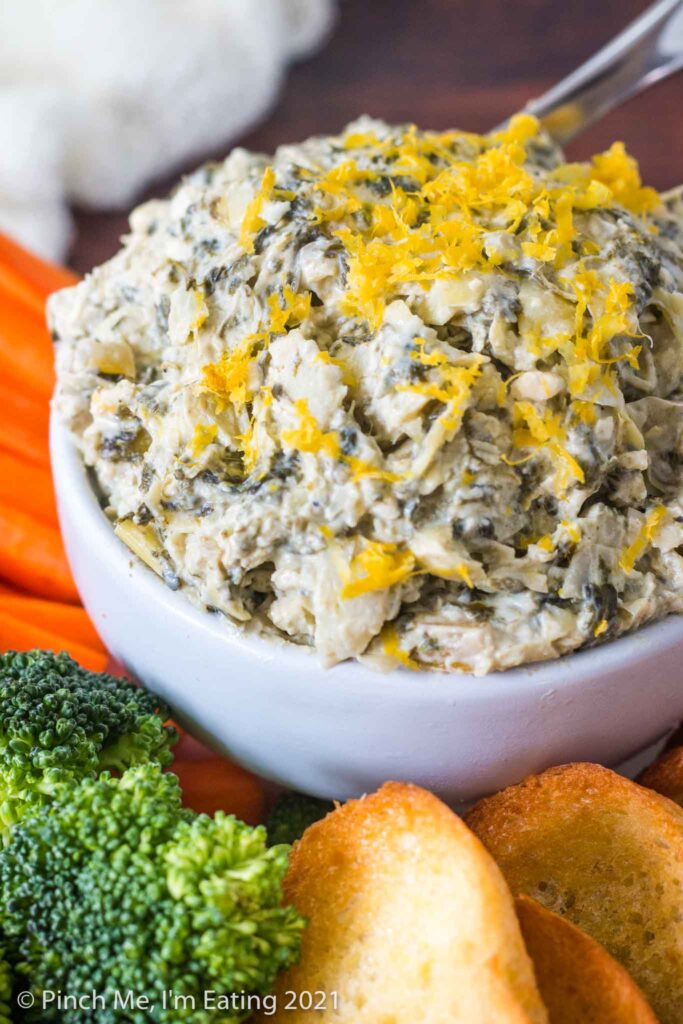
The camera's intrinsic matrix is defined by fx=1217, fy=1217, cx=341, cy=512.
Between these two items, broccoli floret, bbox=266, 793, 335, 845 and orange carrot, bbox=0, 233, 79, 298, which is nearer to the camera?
broccoli floret, bbox=266, 793, 335, 845

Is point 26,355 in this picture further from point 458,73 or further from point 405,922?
point 458,73

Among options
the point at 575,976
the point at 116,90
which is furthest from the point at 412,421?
the point at 116,90

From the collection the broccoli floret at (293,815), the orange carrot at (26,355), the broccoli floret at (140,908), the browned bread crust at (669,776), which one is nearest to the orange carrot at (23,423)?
the orange carrot at (26,355)

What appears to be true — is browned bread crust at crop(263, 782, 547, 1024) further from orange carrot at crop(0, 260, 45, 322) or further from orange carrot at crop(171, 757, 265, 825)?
orange carrot at crop(0, 260, 45, 322)

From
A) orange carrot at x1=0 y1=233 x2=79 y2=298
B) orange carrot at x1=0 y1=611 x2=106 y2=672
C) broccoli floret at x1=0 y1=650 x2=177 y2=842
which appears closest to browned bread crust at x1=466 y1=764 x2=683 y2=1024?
broccoli floret at x1=0 y1=650 x2=177 y2=842

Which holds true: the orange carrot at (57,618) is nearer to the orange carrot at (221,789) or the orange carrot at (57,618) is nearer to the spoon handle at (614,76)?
the orange carrot at (221,789)

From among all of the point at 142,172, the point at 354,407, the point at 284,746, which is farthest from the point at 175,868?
the point at 142,172

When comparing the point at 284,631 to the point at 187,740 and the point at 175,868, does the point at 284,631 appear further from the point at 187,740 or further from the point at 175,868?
the point at 187,740
